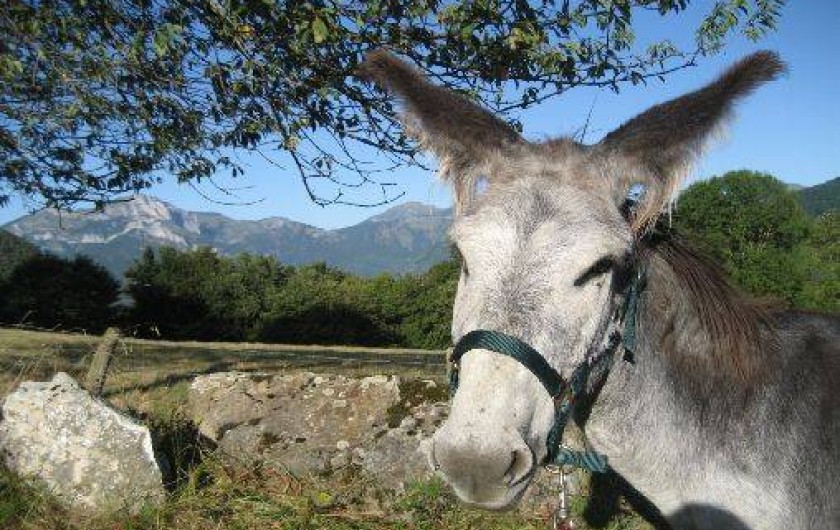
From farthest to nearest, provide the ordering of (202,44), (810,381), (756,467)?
(202,44) < (810,381) < (756,467)

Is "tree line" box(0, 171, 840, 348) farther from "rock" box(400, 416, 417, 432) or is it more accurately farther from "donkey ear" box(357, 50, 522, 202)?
"donkey ear" box(357, 50, 522, 202)

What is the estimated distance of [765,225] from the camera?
88.6 ft

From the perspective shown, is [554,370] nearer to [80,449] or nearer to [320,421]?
[320,421]

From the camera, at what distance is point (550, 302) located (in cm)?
240

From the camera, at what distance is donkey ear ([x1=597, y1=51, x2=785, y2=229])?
8.80ft

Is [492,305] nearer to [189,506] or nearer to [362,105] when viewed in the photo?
[189,506]

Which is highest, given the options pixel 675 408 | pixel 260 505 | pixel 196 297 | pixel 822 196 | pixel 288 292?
pixel 822 196

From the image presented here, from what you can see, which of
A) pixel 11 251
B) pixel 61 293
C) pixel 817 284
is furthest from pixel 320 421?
pixel 11 251

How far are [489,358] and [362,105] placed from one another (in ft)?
14.9

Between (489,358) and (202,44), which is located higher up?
(202,44)

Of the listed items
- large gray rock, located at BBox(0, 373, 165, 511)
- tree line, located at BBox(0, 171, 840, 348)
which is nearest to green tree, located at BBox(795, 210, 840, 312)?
tree line, located at BBox(0, 171, 840, 348)

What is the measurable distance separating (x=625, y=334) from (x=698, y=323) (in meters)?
0.57

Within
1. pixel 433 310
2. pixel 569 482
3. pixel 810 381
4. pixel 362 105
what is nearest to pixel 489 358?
pixel 810 381

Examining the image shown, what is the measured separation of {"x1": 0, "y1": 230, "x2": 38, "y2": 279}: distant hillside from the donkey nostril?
41697 mm
